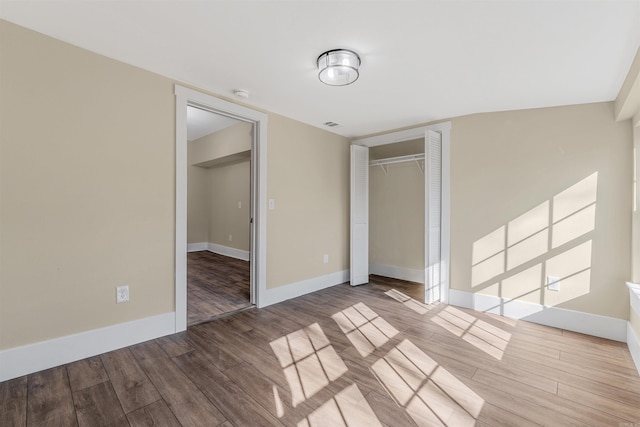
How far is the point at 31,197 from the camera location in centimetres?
187

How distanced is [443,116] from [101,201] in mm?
3560

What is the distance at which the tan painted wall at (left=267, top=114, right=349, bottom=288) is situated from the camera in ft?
11.1

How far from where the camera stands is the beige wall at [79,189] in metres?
1.82

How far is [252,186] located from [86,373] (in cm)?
214

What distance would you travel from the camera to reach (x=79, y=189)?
2.05 m

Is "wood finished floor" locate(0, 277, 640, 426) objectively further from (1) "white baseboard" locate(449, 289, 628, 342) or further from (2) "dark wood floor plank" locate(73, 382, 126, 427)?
(1) "white baseboard" locate(449, 289, 628, 342)

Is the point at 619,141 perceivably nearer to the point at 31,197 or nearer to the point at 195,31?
the point at 195,31

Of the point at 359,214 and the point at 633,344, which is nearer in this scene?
the point at 633,344

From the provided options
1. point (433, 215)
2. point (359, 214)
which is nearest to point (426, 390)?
point (433, 215)

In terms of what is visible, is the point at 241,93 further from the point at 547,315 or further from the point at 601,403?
the point at 547,315

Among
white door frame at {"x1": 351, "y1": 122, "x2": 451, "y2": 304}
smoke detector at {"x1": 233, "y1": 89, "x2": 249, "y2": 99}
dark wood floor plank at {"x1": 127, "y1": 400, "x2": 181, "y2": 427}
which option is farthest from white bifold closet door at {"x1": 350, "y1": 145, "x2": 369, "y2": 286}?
dark wood floor plank at {"x1": 127, "y1": 400, "x2": 181, "y2": 427}

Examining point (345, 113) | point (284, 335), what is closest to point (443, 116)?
point (345, 113)

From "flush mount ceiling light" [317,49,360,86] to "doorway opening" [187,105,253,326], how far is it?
2286mm

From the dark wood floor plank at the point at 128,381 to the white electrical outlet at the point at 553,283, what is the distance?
→ 3501 millimetres
